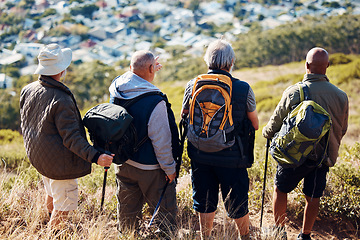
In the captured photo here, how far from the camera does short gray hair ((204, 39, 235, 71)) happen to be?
2789 millimetres

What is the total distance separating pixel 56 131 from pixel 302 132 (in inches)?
75.9

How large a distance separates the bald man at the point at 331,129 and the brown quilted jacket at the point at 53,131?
1630 mm

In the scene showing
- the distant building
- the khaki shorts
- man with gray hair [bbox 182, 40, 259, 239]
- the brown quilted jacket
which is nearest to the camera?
the brown quilted jacket

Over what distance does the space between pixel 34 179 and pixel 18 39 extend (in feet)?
322

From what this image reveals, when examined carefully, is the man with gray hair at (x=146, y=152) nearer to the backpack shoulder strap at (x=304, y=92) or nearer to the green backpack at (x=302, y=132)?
the green backpack at (x=302, y=132)

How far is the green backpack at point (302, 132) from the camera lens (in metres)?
2.75

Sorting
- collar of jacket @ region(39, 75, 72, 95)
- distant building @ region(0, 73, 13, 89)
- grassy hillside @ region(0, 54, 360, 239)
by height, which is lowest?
distant building @ region(0, 73, 13, 89)

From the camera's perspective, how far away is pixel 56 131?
2.74 meters

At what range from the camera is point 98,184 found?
14.7 ft

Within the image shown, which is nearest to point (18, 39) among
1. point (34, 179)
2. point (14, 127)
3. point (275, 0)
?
point (14, 127)

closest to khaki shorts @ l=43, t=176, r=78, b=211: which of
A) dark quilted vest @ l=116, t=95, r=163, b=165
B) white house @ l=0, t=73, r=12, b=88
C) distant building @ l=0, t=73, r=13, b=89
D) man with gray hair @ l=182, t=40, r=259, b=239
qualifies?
dark quilted vest @ l=116, t=95, r=163, b=165

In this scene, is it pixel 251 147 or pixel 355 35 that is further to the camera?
pixel 355 35

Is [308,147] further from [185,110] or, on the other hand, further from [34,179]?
[34,179]

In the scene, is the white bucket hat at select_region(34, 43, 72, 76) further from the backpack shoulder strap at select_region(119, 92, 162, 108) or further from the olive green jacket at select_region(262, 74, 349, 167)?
the olive green jacket at select_region(262, 74, 349, 167)
